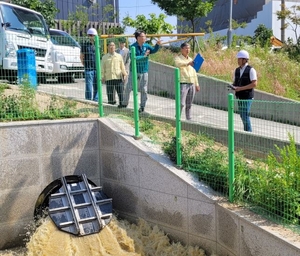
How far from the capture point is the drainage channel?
20.2 ft

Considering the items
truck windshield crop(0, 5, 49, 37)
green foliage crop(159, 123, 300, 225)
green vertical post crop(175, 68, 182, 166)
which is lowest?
green foliage crop(159, 123, 300, 225)

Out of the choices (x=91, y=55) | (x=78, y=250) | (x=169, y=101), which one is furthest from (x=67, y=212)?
(x=91, y=55)

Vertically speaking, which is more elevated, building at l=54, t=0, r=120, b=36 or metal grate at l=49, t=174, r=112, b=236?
building at l=54, t=0, r=120, b=36

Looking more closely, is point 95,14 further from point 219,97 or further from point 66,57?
point 219,97

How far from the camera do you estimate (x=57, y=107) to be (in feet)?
23.9

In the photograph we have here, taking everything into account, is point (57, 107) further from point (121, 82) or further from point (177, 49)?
point (177, 49)

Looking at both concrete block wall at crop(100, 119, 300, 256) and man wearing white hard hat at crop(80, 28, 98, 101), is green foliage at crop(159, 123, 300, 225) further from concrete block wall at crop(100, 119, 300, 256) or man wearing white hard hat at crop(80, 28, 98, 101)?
man wearing white hard hat at crop(80, 28, 98, 101)

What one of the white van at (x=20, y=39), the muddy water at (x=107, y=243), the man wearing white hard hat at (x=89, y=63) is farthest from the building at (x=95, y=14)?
the muddy water at (x=107, y=243)

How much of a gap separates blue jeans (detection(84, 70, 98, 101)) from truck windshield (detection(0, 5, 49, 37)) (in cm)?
365

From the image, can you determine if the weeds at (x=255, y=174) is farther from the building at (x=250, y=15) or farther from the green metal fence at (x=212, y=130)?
the building at (x=250, y=15)

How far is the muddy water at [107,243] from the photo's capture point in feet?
19.0

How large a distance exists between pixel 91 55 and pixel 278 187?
458 cm

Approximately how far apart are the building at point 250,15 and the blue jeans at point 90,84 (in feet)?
109

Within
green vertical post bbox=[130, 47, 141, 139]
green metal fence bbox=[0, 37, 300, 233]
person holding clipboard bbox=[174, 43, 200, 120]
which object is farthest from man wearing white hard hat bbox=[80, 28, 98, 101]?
person holding clipboard bbox=[174, 43, 200, 120]
